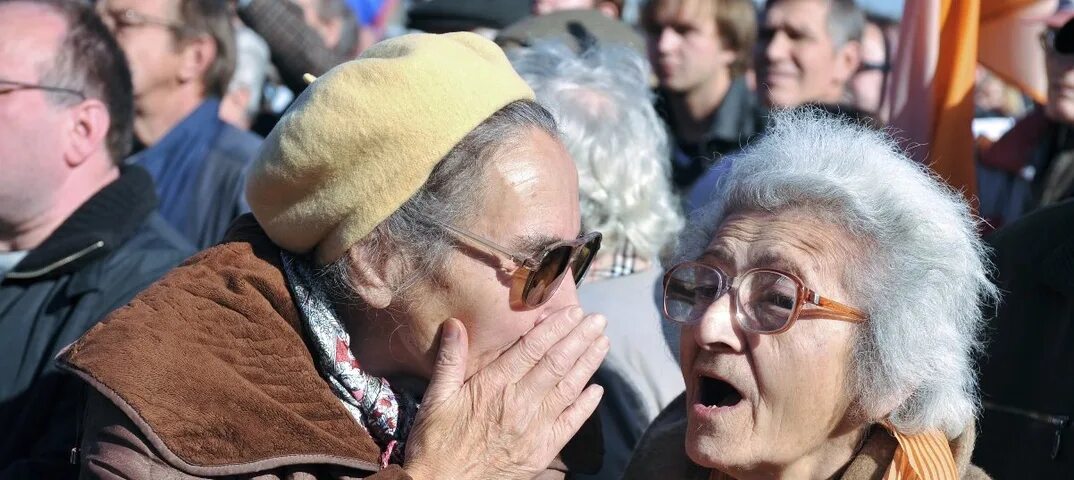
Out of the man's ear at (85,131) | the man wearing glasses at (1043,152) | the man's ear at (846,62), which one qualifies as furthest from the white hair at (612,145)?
the man's ear at (846,62)

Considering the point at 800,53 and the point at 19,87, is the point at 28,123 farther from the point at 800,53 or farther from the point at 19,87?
the point at 800,53

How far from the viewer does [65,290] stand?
405 centimetres

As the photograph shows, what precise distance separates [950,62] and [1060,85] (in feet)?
1.69

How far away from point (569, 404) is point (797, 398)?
0.53 metres

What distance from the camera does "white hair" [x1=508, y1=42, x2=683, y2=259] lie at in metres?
4.10

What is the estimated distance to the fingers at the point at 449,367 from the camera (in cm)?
294

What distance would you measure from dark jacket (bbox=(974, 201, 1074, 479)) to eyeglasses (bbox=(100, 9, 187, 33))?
3930 mm

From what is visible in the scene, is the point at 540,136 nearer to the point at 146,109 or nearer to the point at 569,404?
the point at 569,404

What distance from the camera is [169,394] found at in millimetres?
2814

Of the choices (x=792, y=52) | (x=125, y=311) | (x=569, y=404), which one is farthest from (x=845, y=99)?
(x=125, y=311)

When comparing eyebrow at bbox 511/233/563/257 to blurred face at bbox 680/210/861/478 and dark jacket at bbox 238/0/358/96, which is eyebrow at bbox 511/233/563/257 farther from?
dark jacket at bbox 238/0/358/96

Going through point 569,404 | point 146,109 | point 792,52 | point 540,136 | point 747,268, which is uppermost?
point 540,136

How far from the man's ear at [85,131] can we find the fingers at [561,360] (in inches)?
84.6

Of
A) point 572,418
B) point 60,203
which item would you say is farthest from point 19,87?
point 572,418
